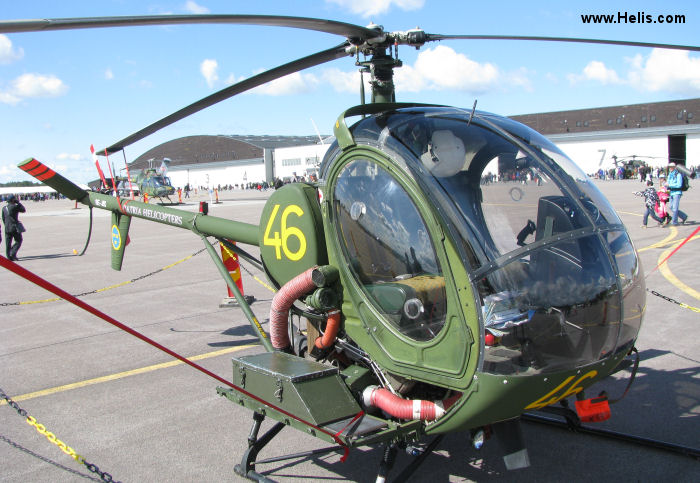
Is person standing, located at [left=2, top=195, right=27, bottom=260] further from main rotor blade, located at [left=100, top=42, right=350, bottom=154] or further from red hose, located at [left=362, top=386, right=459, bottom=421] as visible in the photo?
red hose, located at [left=362, top=386, right=459, bottom=421]

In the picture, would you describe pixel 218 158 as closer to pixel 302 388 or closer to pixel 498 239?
pixel 302 388

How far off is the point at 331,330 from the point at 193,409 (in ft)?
6.43

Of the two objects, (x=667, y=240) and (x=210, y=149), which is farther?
(x=210, y=149)

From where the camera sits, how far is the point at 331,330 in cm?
399

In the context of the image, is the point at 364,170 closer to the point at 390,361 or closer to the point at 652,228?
the point at 390,361

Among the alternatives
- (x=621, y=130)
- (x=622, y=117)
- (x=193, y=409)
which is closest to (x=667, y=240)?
(x=193, y=409)

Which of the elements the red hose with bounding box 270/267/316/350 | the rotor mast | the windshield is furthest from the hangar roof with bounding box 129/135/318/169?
the windshield

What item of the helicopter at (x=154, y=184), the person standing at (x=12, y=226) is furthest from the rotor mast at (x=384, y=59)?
the helicopter at (x=154, y=184)

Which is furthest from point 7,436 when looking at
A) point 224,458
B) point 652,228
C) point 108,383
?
point 652,228

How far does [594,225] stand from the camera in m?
3.23

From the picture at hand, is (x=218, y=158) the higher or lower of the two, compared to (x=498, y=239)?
higher

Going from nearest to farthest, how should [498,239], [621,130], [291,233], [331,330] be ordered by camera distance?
[498,239], [331,330], [291,233], [621,130]

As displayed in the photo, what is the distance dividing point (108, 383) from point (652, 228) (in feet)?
51.4

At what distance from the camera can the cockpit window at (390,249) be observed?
336 centimetres
